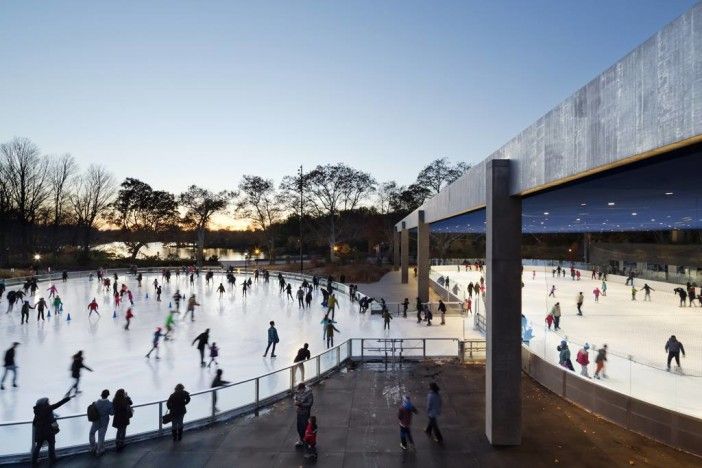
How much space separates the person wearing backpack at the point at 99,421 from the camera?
651cm

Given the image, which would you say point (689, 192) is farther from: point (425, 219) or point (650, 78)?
point (425, 219)

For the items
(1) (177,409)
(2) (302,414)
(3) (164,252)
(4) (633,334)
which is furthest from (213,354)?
(3) (164,252)

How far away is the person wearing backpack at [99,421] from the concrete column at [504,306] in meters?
6.13

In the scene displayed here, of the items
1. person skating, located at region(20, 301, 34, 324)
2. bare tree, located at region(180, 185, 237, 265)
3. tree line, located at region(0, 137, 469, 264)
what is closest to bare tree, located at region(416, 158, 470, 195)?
tree line, located at region(0, 137, 469, 264)

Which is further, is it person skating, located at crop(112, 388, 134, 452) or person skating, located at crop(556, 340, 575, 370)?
person skating, located at crop(556, 340, 575, 370)

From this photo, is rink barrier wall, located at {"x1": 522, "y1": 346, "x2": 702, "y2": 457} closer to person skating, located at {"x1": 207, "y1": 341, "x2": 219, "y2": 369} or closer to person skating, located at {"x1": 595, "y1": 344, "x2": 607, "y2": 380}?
person skating, located at {"x1": 595, "y1": 344, "x2": 607, "y2": 380}

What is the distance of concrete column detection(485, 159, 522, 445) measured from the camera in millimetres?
6762

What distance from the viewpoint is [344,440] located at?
7074mm

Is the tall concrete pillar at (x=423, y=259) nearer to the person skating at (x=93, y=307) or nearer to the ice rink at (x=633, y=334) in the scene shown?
the ice rink at (x=633, y=334)

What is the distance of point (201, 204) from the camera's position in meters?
59.7

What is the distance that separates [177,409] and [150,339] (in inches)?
361

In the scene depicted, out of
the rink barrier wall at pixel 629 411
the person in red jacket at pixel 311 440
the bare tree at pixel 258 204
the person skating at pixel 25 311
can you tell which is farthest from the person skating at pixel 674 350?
the bare tree at pixel 258 204

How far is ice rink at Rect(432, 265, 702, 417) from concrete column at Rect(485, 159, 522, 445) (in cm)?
271

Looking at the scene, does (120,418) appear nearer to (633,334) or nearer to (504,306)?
(504,306)
